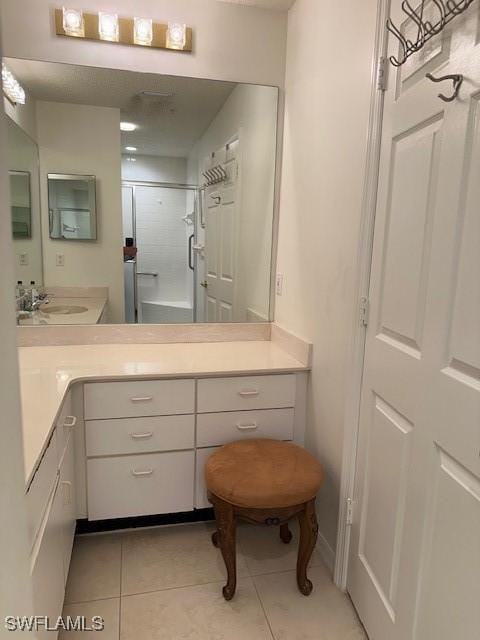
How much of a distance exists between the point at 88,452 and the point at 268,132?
1807 mm

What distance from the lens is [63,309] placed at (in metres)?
2.17

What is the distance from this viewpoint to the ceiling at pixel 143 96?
196 cm

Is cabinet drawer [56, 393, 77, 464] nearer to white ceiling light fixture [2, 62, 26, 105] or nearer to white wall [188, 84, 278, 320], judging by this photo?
white wall [188, 84, 278, 320]

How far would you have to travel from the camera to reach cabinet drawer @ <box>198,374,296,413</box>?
182 centimetres

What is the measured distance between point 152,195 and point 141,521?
160 cm

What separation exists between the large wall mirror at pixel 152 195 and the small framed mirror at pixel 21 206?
5 centimetres

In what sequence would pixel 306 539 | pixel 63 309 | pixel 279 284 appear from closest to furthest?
pixel 306 539 < pixel 63 309 < pixel 279 284

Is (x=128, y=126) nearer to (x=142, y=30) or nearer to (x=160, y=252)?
(x=142, y=30)

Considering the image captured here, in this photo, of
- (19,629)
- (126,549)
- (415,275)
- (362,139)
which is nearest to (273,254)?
(362,139)

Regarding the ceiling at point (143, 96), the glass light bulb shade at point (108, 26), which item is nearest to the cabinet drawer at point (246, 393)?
the ceiling at point (143, 96)

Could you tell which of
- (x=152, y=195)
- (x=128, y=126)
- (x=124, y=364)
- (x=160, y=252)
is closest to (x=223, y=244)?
(x=160, y=252)

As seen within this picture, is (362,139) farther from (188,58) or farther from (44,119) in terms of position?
(44,119)

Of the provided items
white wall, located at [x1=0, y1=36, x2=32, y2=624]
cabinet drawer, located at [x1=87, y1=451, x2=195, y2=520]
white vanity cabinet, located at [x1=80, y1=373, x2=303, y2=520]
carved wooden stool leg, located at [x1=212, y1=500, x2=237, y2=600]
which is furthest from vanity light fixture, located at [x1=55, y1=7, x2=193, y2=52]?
A: carved wooden stool leg, located at [x1=212, y1=500, x2=237, y2=600]

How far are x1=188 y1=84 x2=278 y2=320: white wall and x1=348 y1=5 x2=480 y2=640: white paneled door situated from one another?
1.04 metres
